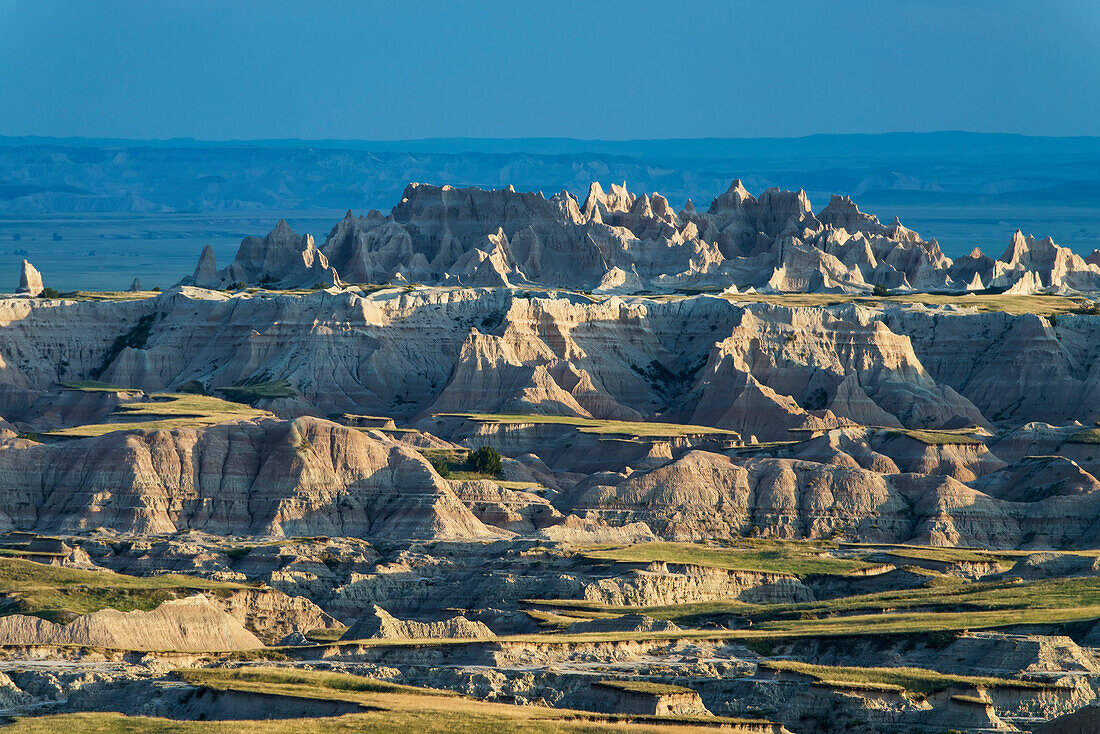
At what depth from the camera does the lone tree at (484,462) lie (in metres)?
141

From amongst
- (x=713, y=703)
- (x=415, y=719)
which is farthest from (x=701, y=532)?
(x=415, y=719)

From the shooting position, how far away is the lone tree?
141m

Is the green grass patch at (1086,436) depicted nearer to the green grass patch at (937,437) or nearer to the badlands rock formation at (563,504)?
the badlands rock formation at (563,504)

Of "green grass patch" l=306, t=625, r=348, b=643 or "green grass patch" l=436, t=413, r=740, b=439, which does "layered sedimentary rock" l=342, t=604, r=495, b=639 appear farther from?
"green grass patch" l=436, t=413, r=740, b=439

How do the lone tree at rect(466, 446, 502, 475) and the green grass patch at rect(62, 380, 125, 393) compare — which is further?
the green grass patch at rect(62, 380, 125, 393)

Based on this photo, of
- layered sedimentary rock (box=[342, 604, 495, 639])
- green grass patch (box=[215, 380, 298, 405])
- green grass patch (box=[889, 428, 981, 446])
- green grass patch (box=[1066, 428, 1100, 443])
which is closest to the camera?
layered sedimentary rock (box=[342, 604, 495, 639])

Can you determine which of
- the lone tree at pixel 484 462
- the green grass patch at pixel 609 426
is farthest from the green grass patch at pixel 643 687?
the green grass patch at pixel 609 426

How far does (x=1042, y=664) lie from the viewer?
77.7 m

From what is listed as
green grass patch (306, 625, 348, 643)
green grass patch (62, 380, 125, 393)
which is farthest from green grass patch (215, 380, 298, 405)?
green grass patch (306, 625, 348, 643)

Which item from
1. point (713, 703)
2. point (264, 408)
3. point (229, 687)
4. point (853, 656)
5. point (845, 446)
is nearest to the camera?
point (229, 687)

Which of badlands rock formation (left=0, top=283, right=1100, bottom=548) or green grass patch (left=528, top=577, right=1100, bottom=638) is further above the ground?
badlands rock formation (left=0, top=283, right=1100, bottom=548)

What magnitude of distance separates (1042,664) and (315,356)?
370 feet

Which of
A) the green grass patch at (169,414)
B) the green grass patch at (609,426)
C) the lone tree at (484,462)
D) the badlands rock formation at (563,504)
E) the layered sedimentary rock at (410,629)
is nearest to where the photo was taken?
the badlands rock formation at (563,504)

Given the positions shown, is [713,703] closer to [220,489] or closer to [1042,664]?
[1042,664]
